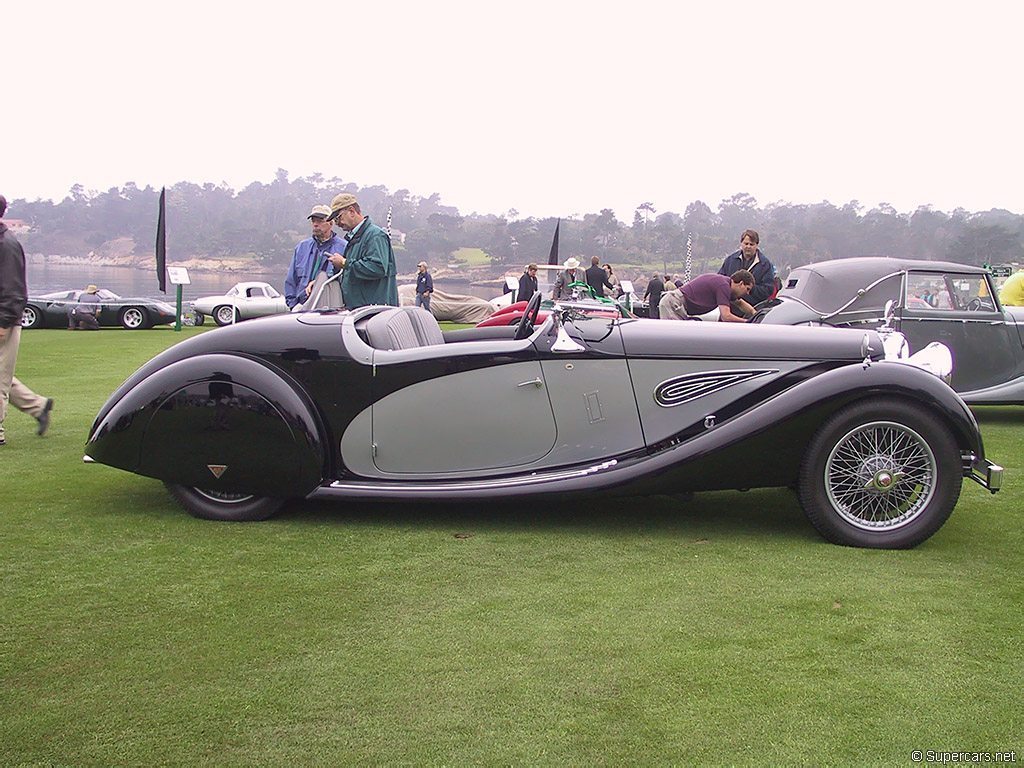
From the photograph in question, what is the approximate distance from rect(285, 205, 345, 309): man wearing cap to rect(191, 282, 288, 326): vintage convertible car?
19110 millimetres

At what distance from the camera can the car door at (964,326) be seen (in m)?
9.05

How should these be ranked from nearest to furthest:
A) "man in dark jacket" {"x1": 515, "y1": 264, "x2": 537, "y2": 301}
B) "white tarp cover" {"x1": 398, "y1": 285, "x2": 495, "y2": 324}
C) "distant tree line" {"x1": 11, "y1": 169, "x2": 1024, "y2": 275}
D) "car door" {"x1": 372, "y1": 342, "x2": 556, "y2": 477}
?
1. "car door" {"x1": 372, "y1": 342, "x2": 556, "y2": 477}
2. "man in dark jacket" {"x1": 515, "y1": 264, "x2": 537, "y2": 301}
3. "white tarp cover" {"x1": 398, "y1": 285, "x2": 495, "y2": 324}
4. "distant tree line" {"x1": 11, "y1": 169, "x2": 1024, "y2": 275}

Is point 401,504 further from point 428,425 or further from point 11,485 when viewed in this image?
point 11,485

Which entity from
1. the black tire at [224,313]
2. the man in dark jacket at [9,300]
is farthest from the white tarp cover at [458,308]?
the man in dark jacket at [9,300]

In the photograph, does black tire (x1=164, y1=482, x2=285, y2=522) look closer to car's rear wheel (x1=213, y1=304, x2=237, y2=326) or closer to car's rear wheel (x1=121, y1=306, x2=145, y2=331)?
car's rear wheel (x1=121, y1=306, x2=145, y2=331)

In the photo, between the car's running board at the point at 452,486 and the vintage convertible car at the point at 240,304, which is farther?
the vintage convertible car at the point at 240,304

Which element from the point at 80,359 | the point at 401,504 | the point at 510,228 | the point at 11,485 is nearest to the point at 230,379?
the point at 401,504

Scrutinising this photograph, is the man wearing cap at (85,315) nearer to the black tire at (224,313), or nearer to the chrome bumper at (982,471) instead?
the black tire at (224,313)

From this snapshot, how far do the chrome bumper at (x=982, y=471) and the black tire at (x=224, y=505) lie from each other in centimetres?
329

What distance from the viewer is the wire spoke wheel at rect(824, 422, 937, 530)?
4562 mm

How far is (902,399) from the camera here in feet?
15.0

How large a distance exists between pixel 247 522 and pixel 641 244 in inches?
2117

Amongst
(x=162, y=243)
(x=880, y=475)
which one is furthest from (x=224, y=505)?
(x=162, y=243)

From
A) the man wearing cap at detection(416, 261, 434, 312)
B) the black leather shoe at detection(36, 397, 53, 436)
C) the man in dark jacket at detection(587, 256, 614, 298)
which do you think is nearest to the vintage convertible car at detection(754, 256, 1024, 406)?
the black leather shoe at detection(36, 397, 53, 436)
